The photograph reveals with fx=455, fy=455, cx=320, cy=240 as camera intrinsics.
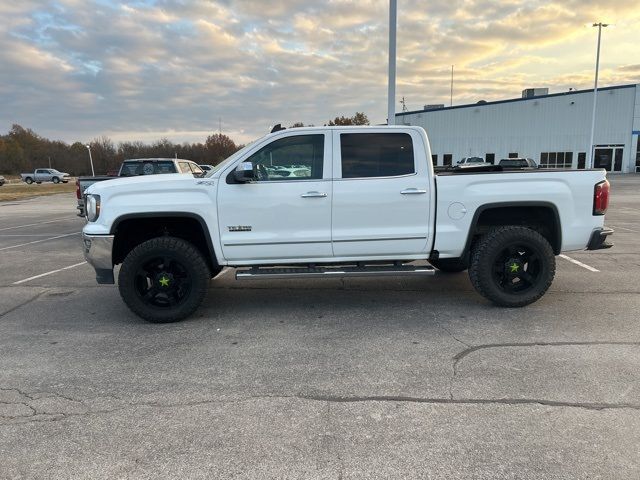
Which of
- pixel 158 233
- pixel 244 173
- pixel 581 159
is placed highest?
pixel 581 159

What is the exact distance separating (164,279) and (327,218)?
6.32 feet

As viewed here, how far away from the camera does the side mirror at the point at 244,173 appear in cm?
467

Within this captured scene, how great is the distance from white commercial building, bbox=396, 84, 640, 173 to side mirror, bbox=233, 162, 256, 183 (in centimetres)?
4458

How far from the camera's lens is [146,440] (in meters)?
2.90

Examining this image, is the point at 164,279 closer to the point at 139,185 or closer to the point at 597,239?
the point at 139,185

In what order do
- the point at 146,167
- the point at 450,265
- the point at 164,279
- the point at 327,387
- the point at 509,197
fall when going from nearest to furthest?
the point at 327,387
the point at 164,279
the point at 509,197
the point at 450,265
the point at 146,167

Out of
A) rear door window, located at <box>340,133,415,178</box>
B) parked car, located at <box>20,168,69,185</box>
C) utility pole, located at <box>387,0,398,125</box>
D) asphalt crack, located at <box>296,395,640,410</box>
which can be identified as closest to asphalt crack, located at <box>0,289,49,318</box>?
asphalt crack, located at <box>296,395,640,410</box>

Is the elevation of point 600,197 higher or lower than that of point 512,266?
higher

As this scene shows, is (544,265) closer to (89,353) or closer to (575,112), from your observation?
(89,353)

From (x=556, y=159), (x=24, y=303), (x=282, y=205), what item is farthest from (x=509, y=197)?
(x=556, y=159)

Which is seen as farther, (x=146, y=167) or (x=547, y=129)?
(x=547, y=129)

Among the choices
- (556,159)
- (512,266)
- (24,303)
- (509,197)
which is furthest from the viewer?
(556,159)

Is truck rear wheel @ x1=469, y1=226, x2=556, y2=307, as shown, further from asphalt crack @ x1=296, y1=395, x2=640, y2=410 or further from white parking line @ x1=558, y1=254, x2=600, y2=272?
white parking line @ x1=558, y1=254, x2=600, y2=272

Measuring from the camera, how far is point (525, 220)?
5609 millimetres
